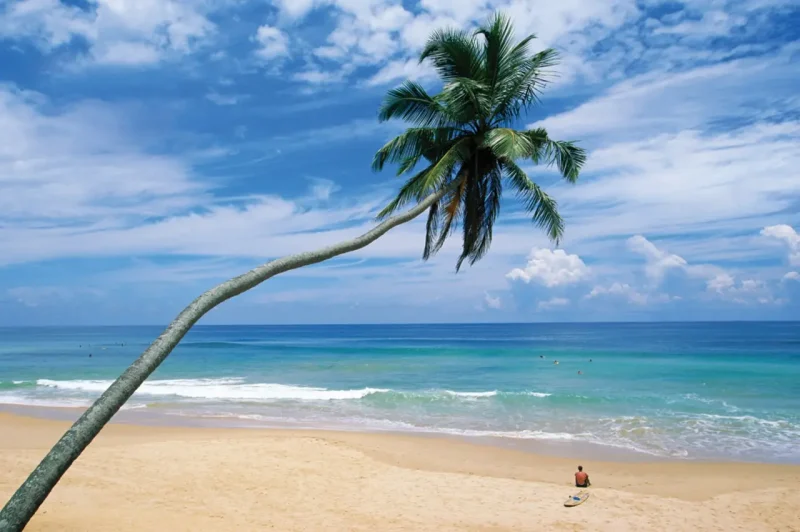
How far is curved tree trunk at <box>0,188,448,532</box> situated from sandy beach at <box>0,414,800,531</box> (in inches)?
182

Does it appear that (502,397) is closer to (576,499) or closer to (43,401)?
(576,499)

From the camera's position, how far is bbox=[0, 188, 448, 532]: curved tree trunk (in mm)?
3094

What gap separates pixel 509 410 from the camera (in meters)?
19.7

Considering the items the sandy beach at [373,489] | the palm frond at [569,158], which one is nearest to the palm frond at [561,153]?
the palm frond at [569,158]

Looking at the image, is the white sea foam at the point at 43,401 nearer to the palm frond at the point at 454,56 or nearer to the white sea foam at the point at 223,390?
the white sea foam at the point at 223,390

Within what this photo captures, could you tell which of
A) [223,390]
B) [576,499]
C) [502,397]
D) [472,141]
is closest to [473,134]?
[472,141]

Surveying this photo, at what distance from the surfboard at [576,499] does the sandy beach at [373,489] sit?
0.10 m

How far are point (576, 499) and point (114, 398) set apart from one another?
26.4ft

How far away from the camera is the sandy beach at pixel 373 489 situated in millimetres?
8242

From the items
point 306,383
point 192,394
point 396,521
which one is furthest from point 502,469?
point 306,383

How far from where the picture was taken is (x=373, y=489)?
33.0ft

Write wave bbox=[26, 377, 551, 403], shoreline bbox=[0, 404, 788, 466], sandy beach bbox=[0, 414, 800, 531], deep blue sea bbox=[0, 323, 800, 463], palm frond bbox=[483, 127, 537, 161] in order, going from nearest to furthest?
palm frond bbox=[483, 127, 537, 161], sandy beach bbox=[0, 414, 800, 531], shoreline bbox=[0, 404, 788, 466], deep blue sea bbox=[0, 323, 800, 463], wave bbox=[26, 377, 551, 403]

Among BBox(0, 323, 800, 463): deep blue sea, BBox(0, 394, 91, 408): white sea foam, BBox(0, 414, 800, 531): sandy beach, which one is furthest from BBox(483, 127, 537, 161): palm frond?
BBox(0, 394, 91, 408): white sea foam

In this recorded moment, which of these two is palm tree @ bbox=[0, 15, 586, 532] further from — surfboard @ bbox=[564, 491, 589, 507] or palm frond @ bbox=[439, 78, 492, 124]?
surfboard @ bbox=[564, 491, 589, 507]
